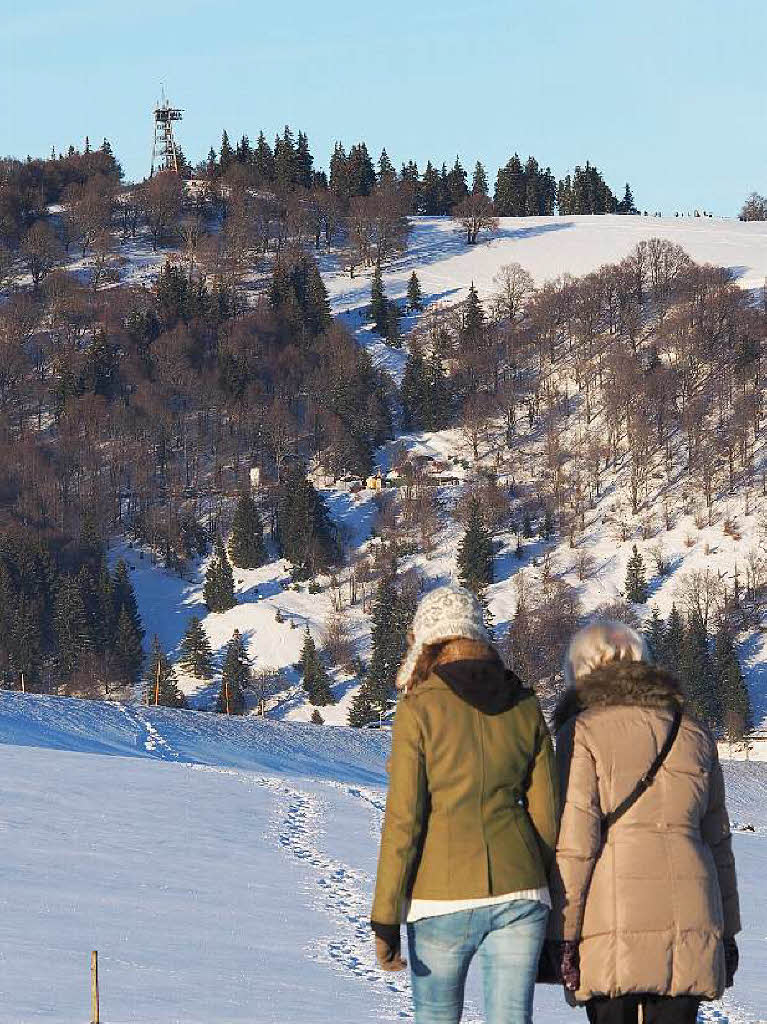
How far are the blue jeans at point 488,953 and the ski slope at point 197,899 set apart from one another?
324cm

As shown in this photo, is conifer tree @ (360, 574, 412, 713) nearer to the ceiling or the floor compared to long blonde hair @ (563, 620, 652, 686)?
nearer to the floor

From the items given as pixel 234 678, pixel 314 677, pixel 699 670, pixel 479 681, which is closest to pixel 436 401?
pixel 314 677

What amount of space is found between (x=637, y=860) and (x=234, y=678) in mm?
57141

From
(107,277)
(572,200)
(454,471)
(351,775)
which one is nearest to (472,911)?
(351,775)

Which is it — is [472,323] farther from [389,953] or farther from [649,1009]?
[389,953]

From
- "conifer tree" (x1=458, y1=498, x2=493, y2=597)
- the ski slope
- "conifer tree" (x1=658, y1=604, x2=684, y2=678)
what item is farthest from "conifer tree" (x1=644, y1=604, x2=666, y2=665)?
the ski slope

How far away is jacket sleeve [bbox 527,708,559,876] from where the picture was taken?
4.71 metres

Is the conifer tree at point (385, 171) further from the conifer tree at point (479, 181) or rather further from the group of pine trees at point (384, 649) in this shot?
the group of pine trees at point (384, 649)

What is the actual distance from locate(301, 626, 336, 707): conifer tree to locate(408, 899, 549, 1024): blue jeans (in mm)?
56193

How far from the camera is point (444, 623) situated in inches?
187

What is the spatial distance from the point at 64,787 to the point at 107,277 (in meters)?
91.6

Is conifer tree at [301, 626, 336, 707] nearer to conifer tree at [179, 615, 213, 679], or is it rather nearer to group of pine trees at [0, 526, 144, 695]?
conifer tree at [179, 615, 213, 679]

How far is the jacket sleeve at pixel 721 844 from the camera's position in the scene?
489 centimetres

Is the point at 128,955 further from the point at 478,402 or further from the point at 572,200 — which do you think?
the point at 572,200
